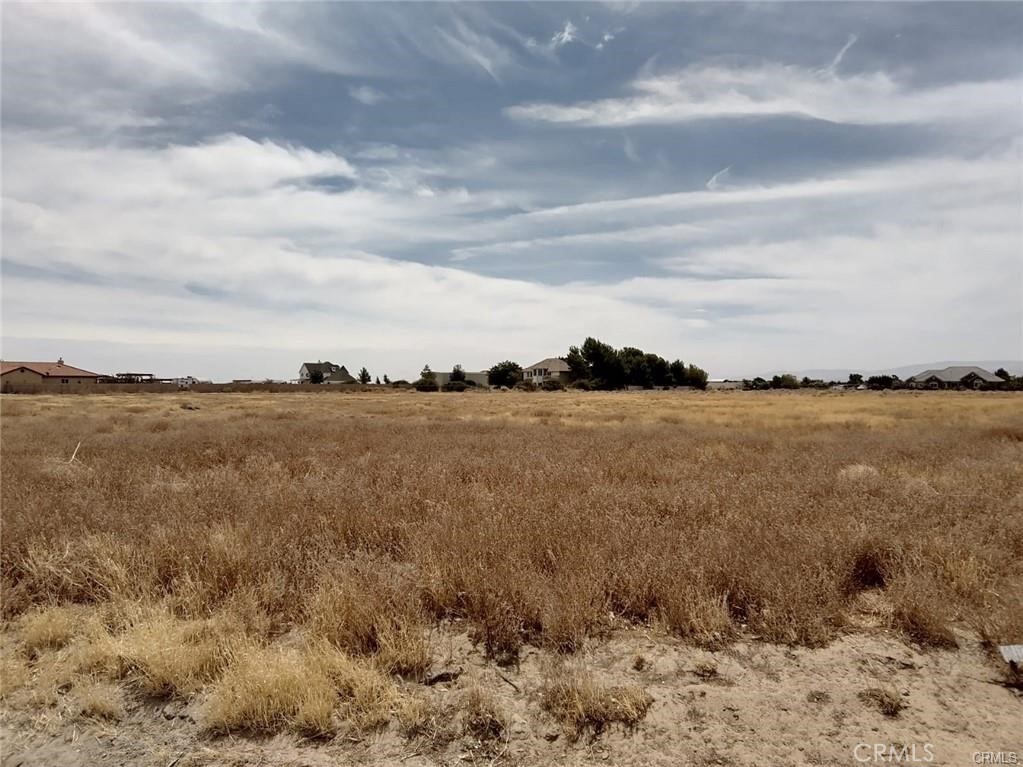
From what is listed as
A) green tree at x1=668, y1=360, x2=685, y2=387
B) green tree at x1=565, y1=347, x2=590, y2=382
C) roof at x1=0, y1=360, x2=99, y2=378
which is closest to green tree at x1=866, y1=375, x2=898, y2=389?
green tree at x1=668, y1=360, x2=685, y2=387

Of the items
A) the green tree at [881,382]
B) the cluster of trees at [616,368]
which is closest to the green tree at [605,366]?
the cluster of trees at [616,368]

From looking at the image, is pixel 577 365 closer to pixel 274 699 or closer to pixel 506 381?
pixel 506 381

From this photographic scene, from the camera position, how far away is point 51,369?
79.9 m

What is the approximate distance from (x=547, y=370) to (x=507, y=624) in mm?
118957

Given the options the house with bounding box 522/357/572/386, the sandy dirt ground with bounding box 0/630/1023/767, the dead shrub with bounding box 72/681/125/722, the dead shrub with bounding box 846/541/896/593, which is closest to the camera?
the sandy dirt ground with bounding box 0/630/1023/767

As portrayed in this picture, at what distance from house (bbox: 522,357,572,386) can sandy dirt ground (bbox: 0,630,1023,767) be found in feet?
356

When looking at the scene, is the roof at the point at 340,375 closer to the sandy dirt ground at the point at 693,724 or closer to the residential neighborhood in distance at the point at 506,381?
the residential neighborhood in distance at the point at 506,381

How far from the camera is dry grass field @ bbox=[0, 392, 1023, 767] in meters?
2.93

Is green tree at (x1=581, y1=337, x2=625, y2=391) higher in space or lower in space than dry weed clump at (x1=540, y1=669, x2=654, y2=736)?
higher

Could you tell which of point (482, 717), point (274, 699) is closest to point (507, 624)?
point (482, 717)

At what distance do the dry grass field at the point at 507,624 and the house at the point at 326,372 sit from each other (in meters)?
118

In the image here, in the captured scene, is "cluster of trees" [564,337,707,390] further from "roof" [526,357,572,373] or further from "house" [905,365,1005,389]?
"house" [905,365,1005,389]

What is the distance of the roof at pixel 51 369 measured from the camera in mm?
72944

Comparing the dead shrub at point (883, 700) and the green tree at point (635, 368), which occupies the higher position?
the green tree at point (635, 368)
